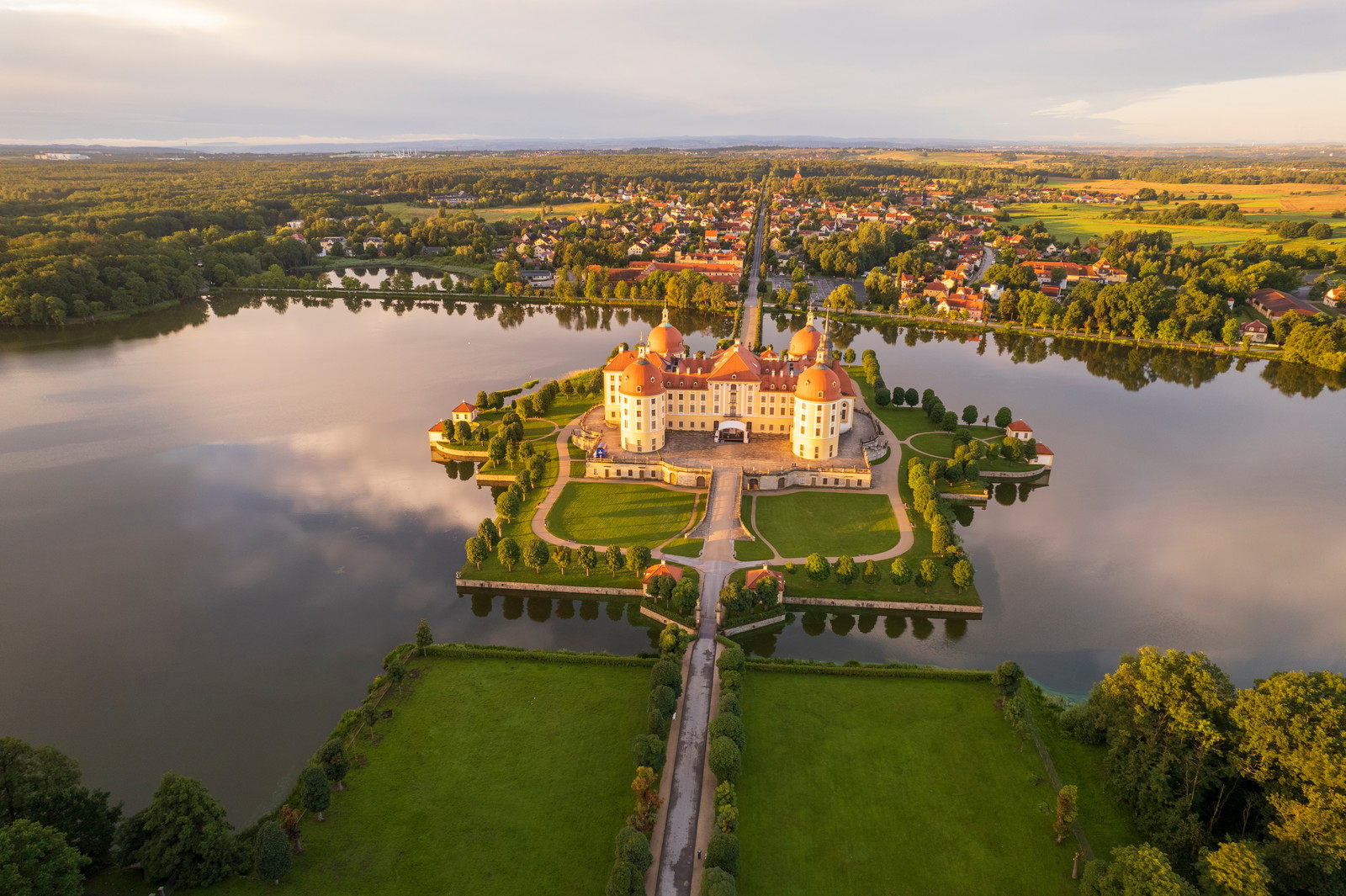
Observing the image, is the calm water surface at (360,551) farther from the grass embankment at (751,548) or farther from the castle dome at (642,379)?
the castle dome at (642,379)

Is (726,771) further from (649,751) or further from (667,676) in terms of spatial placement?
(667,676)

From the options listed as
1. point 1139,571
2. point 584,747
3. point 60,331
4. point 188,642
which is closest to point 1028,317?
point 1139,571

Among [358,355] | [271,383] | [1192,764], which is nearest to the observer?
[1192,764]

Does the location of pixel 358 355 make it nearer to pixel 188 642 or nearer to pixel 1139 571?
pixel 188 642

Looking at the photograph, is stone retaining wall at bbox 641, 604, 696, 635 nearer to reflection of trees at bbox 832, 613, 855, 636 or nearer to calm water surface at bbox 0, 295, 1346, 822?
calm water surface at bbox 0, 295, 1346, 822

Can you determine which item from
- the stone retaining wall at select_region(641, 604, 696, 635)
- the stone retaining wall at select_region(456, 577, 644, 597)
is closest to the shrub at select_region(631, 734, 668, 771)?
the stone retaining wall at select_region(641, 604, 696, 635)

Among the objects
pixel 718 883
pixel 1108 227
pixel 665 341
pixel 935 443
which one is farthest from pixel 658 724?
pixel 1108 227
